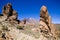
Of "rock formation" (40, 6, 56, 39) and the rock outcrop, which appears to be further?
the rock outcrop

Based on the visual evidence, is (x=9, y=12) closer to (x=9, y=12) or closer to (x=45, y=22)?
(x=9, y=12)

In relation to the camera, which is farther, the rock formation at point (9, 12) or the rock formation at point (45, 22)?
the rock formation at point (9, 12)

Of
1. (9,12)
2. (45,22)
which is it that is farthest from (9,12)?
(45,22)

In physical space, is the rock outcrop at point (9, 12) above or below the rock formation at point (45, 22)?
above

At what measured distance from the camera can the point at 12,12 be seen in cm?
9206

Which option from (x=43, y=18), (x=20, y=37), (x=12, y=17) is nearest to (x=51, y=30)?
(x=43, y=18)

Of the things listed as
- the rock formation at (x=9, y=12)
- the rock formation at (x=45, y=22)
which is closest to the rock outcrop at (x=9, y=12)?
the rock formation at (x=9, y=12)

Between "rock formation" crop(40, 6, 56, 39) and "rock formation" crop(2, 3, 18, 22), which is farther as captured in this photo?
"rock formation" crop(2, 3, 18, 22)

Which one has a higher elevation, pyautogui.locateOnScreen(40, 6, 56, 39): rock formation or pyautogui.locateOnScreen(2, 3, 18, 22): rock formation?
pyautogui.locateOnScreen(2, 3, 18, 22): rock formation

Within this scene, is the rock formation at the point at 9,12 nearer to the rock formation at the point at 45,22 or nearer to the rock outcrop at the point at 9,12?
the rock outcrop at the point at 9,12

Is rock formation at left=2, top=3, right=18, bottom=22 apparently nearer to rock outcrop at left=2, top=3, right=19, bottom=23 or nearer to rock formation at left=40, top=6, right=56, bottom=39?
rock outcrop at left=2, top=3, right=19, bottom=23

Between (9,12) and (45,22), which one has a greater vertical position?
(9,12)

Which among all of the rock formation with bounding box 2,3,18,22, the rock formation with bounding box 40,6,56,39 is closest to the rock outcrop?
the rock formation with bounding box 2,3,18,22

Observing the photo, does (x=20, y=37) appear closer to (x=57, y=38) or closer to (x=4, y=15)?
(x=57, y=38)
